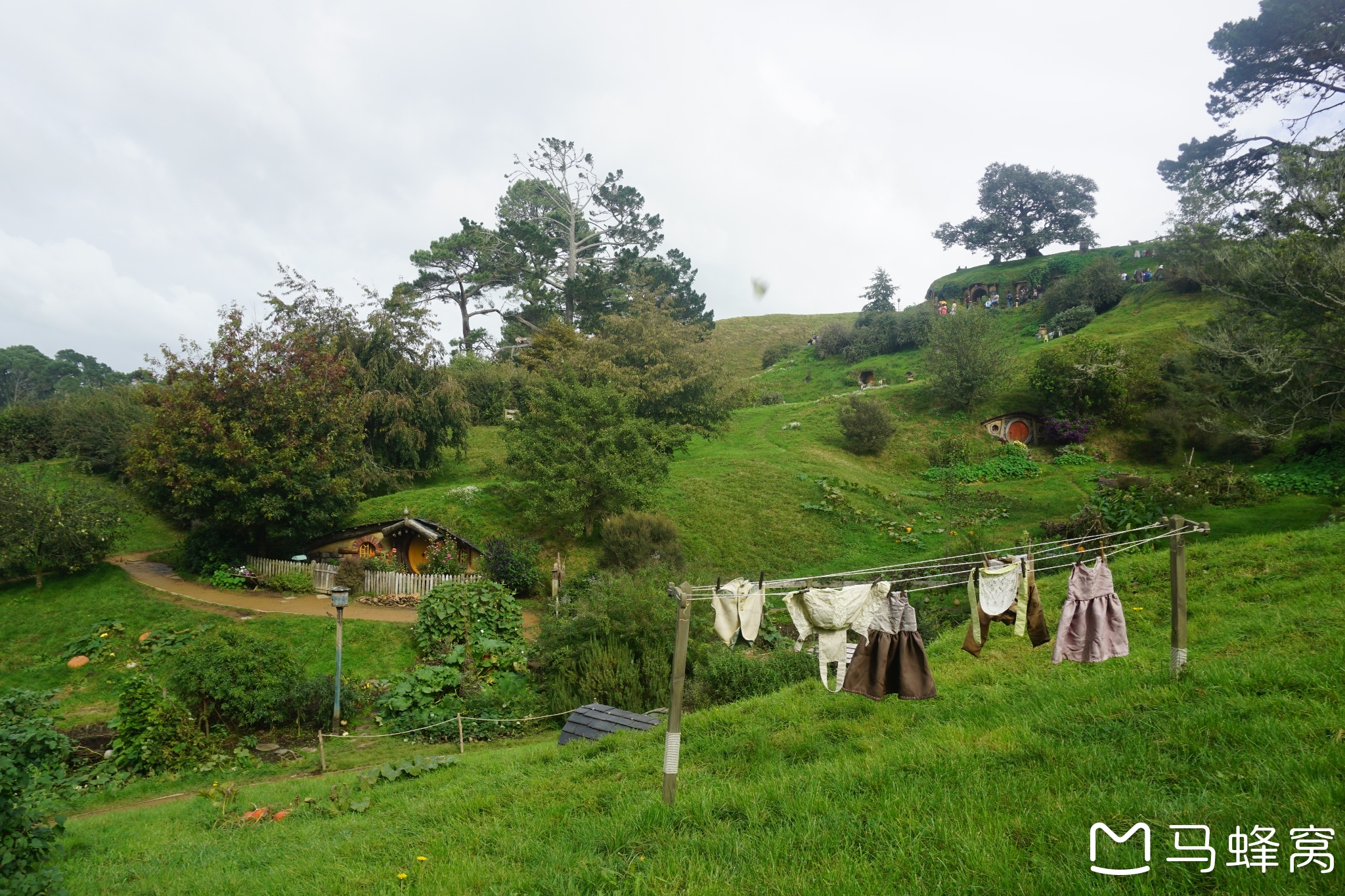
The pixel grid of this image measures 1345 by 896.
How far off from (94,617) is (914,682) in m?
22.8

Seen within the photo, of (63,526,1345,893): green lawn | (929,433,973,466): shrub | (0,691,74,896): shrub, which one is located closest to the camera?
(63,526,1345,893): green lawn

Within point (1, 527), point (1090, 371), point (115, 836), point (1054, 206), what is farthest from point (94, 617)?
point (1054, 206)

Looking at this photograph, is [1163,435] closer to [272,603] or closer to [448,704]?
[448,704]

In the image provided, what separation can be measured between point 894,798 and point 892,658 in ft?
4.75

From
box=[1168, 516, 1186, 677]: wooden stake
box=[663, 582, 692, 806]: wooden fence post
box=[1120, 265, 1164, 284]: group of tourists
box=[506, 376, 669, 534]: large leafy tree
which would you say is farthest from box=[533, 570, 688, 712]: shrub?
box=[1120, 265, 1164, 284]: group of tourists

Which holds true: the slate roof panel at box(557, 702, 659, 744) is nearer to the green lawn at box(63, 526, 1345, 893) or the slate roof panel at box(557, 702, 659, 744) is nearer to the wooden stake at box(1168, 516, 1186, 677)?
the green lawn at box(63, 526, 1345, 893)

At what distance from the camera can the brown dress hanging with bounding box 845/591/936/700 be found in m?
6.57

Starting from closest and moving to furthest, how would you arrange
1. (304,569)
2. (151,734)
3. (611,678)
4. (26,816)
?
(26,816) → (151,734) → (611,678) → (304,569)

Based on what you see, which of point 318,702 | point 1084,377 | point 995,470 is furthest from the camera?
point 1084,377

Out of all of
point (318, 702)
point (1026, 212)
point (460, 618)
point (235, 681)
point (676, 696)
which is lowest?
point (318, 702)

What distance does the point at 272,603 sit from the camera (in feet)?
69.7

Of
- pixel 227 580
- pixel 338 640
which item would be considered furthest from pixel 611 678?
pixel 227 580

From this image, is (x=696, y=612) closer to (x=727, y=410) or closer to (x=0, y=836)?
(x=0, y=836)

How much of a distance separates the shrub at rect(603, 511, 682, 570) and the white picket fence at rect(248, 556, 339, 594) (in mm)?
8253
